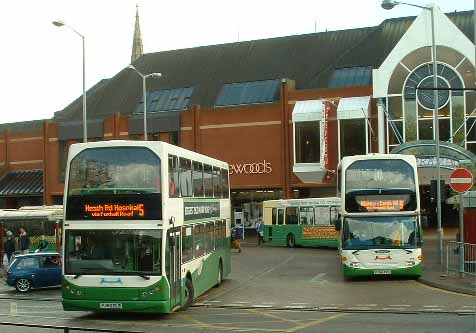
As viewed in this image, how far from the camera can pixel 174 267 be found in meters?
17.0

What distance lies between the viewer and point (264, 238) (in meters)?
47.8

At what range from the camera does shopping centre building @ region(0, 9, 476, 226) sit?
4841 centimetres

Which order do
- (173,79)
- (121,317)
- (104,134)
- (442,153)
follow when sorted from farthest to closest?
(173,79) < (104,134) < (442,153) < (121,317)

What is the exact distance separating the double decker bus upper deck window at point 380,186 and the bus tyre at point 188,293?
7.46 meters

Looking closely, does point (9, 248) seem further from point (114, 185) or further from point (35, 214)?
point (114, 185)

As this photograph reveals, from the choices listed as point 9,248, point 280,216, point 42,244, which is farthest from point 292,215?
point 9,248

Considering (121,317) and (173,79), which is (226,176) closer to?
(121,317)

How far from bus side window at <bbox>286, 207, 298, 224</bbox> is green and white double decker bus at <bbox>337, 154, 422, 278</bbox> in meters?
20.1

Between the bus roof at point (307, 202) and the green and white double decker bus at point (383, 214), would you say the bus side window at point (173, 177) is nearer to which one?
the green and white double decker bus at point (383, 214)


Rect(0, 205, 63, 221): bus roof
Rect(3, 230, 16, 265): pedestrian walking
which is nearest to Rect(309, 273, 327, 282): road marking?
Rect(0, 205, 63, 221): bus roof

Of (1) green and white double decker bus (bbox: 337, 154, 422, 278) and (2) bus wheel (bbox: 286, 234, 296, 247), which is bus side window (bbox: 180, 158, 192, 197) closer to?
(1) green and white double decker bus (bbox: 337, 154, 422, 278)

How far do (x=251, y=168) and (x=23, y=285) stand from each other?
32149 millimetres

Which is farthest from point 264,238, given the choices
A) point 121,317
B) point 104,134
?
point 121,317

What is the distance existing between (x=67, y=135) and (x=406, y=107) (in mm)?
28588
